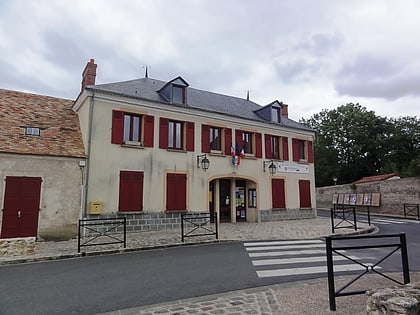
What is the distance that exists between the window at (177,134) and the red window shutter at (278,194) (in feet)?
16.8

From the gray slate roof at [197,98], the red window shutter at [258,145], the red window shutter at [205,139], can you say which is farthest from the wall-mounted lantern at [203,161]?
the red window shutter at [258,145]

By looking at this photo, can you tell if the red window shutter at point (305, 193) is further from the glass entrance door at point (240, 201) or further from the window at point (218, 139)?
the window at point (218, 139)

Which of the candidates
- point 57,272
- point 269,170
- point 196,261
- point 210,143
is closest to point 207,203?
point 210,143

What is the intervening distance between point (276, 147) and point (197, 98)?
506cm

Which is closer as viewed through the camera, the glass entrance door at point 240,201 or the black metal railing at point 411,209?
the glass entrance door at point 240,201

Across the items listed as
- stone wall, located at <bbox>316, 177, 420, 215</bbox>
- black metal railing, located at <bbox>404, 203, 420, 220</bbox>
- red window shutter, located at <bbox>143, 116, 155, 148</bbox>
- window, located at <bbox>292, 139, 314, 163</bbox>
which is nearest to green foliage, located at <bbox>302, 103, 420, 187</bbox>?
stone wall, located at <bbox>316, 177, 420, 215</bbox>

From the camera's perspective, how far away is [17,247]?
7910 millimetres

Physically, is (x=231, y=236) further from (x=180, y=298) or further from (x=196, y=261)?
(x=180, y=298)

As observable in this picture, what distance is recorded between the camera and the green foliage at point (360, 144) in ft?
111

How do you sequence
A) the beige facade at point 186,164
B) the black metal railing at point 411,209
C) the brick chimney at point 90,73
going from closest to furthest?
the beige facade at point 186,164 < the brick chimney at point 90,73 < the black metal railing at point 411,209

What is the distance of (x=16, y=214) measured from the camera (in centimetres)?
953

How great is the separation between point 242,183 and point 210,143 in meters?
2.97

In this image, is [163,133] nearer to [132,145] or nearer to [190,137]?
[190,137]

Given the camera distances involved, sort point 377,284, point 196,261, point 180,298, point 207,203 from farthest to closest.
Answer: point 207,203 → point 196,261 → point 377,284 → point 180,298
